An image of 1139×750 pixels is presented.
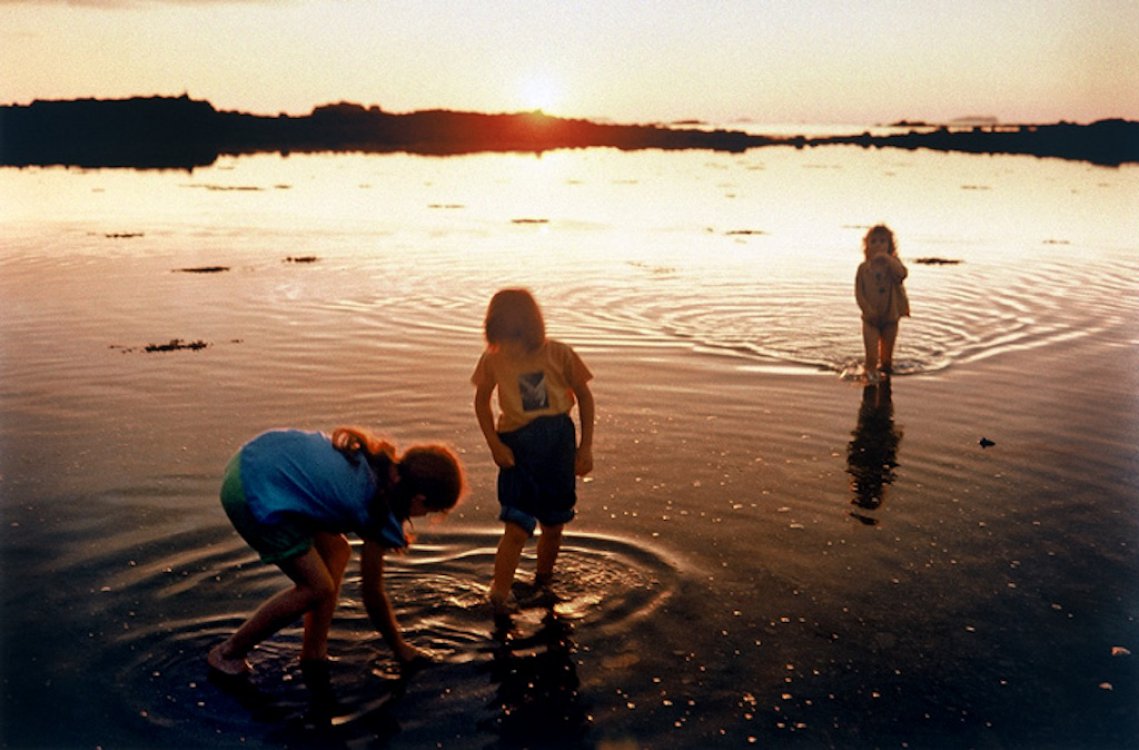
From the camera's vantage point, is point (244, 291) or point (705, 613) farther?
point (244, 291)

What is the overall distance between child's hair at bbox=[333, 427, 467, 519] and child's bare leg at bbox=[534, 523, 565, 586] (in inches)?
57.4

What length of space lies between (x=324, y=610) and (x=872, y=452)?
5.66 meters

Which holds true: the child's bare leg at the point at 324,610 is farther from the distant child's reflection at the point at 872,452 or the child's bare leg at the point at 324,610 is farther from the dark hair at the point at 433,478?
the distant child's reflection at the point at 872,452

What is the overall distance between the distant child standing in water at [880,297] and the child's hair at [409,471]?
26.4 ft

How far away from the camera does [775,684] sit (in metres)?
5.22

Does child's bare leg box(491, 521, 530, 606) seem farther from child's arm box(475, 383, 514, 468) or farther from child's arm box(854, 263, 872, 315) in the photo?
child's arm box(854, 263, 872, 315)

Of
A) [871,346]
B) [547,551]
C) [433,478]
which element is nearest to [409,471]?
[433,478]

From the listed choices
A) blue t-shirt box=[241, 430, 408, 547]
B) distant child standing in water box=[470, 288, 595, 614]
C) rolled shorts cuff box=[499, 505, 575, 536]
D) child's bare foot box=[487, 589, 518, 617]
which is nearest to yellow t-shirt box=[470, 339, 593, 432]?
distant child standing in water box=[470, 288, 595, 614]

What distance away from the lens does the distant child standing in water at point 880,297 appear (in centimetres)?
1183

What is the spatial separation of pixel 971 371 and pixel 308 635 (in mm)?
9460

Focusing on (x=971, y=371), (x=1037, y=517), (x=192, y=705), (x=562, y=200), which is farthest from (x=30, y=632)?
(x=562, y=200)

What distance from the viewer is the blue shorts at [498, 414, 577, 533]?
605 centimetres

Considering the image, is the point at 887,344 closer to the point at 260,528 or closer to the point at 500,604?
the point at 500,604

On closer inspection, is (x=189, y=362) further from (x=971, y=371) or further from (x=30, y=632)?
(x=971, y=371)
